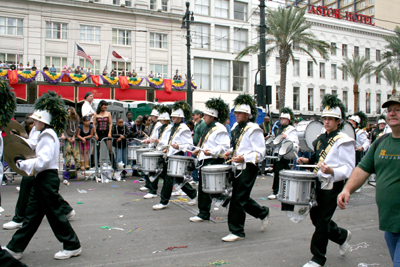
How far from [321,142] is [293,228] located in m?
2.17

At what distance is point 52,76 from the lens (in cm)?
2697

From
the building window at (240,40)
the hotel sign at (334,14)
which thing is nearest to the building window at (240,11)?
the building window at (240,40)

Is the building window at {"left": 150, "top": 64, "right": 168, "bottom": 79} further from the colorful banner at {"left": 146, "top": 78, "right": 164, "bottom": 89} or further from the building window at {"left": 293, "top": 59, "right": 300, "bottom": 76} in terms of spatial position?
the building window at {"left": 293, "top": 59, "right": 300, "bottom": 76}

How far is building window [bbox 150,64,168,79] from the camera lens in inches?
1313

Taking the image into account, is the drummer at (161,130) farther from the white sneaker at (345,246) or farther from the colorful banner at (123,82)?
the colorful banner at (123,82)

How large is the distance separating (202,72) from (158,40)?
227 inches

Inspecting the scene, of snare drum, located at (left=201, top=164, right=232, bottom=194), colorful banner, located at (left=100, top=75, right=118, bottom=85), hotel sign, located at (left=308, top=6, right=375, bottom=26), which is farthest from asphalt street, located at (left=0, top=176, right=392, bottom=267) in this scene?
hotel sign, located at (left=308, top=6, right=375, bottom=26)

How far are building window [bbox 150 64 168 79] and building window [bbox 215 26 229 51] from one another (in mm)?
6656

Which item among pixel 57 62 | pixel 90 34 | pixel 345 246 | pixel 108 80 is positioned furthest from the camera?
pixel 90 34

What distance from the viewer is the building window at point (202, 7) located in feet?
119

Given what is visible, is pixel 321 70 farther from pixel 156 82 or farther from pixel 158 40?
pixel 156 82

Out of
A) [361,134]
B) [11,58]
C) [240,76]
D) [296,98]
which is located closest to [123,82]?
[11,58]

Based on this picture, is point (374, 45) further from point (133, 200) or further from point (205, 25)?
point (133, 200)

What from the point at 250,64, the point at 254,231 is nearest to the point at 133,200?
the point at 254,231
